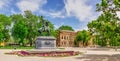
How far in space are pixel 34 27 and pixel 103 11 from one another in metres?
49.1

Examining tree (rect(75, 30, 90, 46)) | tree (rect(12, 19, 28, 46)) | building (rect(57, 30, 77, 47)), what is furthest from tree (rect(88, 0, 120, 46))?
building (rect(57, 30, 77, 47))

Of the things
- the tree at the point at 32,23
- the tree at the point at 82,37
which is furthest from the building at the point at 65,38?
the tree at the point at 32,23

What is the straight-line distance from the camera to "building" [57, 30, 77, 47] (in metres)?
94.3

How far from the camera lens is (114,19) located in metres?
26.4

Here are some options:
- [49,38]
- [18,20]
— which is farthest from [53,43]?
[18,20]

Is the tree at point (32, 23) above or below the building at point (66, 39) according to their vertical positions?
above

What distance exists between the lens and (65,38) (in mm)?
95812

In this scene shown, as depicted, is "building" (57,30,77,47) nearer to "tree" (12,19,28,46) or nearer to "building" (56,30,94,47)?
"building" (56,30,94,47)

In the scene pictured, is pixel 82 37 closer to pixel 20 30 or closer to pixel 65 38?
pixel 65 38

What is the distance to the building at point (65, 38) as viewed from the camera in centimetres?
9432

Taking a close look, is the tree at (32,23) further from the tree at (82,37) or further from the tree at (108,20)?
the tree at (108,20)

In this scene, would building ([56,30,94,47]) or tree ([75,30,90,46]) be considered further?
building ([56,30,94,47])

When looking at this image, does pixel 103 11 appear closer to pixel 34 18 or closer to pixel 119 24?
pixel 119 24

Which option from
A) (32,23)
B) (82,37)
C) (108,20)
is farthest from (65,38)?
(108,20)
